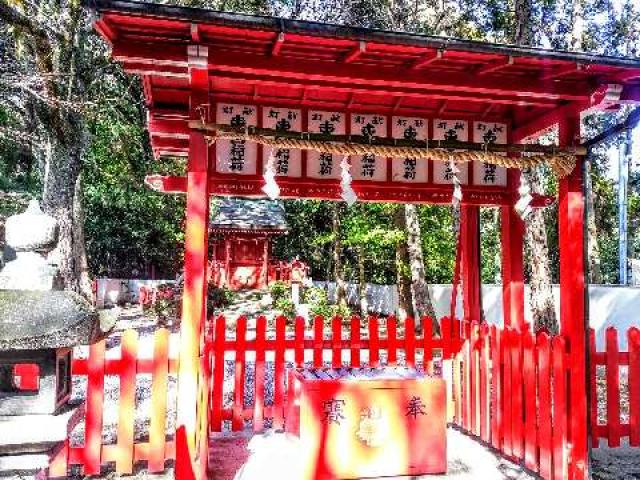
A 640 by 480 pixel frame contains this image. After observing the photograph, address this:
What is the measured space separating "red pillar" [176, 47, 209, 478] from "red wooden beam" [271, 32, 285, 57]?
555 mm

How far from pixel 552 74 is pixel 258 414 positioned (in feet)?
15.7

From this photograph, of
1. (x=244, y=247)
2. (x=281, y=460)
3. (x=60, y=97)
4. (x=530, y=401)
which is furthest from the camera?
(x=244, y=247)

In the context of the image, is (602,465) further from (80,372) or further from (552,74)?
A: (80,372)

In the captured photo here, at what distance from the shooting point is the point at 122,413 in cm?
498

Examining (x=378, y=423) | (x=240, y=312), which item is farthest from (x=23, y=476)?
(x=240, y=312)

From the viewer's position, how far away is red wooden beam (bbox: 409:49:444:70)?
4332 mm

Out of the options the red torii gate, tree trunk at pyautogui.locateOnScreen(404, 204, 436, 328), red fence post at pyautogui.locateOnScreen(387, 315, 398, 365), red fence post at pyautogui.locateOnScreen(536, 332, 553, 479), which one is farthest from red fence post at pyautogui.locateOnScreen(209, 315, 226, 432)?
tree trunk at pyautogui.locateOnScreen(404, 204, 436, 328)

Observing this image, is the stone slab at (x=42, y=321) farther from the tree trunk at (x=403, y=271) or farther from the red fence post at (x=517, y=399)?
the tree trunk at (x=403, y=271)

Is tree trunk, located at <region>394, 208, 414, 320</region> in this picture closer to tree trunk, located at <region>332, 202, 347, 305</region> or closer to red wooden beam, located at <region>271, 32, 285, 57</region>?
tree trunk, located at <region>332, 202, 347, 305</region>

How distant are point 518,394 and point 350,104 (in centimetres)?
355

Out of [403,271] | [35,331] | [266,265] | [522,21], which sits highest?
[522,21]

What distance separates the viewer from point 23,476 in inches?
111

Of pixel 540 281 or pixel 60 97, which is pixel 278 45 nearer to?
pixel 540 281

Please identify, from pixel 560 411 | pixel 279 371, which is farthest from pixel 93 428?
pixel 560 411
